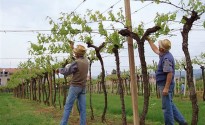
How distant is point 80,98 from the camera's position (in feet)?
28.8

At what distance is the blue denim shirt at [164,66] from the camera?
755 cm

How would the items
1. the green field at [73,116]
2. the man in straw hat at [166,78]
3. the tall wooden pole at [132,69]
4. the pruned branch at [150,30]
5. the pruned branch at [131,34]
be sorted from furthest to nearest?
the green field at [73,116]
the tall wooden pole at [132,69]
the pruned branch at [131,34]
the pruned branch at [150,30]
the man in straw hat at [166,78]

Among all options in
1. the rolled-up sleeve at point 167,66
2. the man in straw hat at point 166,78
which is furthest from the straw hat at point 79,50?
the rolled-up sleeve at point 167,66

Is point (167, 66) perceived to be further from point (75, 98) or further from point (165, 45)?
point (75, 98)

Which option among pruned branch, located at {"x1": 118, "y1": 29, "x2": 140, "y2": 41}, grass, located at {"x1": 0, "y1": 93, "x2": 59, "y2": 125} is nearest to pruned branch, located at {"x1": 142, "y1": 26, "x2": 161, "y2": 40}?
pruned branch, located at {"x1": 118, "y1": 29, "x2": 140, "y2": 41}

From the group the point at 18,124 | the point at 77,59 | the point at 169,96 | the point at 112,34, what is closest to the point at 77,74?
the point at 77,59

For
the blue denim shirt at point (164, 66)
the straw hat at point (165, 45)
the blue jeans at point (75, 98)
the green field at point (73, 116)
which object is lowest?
the green field at point (73, 116)

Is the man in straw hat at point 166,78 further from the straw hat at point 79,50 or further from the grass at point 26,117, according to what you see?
the grass at point 26,117

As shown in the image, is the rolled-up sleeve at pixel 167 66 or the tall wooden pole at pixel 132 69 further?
the tall wooden pole at pixel 132 69

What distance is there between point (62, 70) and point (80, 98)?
840mm

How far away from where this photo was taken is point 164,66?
758 centimetres

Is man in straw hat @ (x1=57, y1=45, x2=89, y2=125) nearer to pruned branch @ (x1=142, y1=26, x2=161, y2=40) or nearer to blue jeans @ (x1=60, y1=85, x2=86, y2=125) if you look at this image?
blue jeans @ (x1=60, y1=85, x2=86, y2=125)

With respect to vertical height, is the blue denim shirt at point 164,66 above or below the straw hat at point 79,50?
below

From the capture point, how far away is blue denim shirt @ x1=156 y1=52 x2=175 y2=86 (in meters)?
7.55
